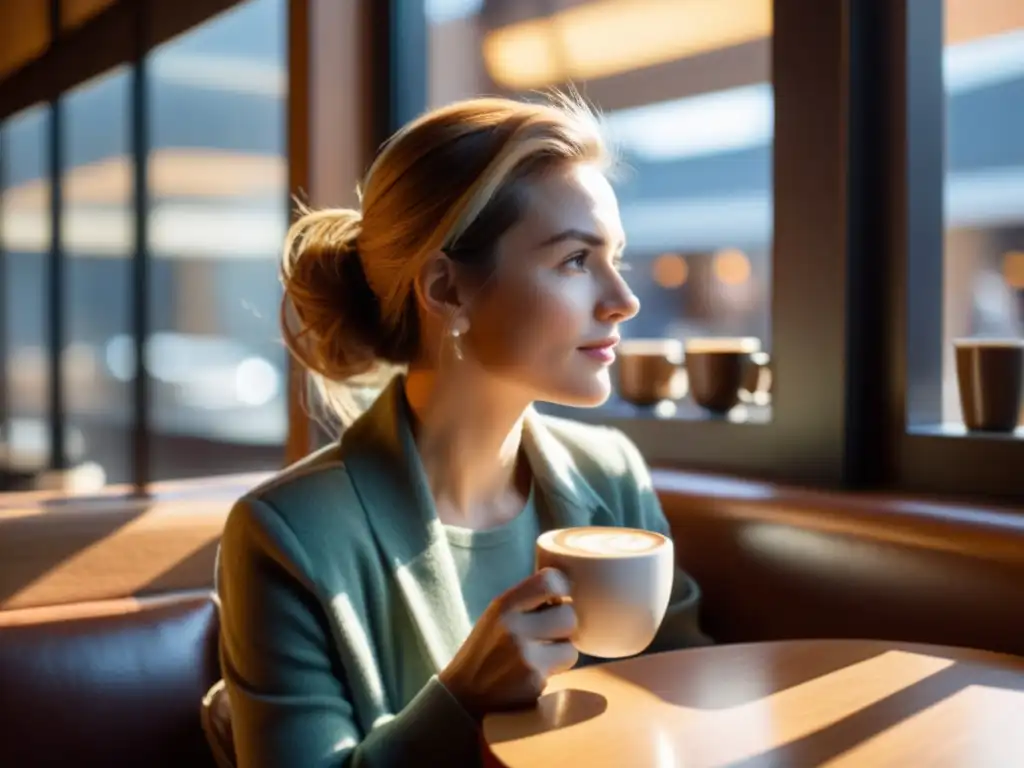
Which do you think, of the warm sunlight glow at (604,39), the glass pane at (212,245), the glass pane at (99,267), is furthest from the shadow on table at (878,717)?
the glass pane at (99,267)

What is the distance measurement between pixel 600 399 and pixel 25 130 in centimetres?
534

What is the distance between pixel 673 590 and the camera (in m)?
1.48

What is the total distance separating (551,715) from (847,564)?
59 cm

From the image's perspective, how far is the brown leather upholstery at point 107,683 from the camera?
137cm

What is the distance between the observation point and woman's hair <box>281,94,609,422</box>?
121 cm

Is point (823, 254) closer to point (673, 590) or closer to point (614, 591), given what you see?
point (673, 590)

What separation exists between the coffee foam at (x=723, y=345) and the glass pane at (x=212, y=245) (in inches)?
68.1

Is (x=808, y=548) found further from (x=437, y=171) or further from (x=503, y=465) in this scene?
(x=437, y=171)

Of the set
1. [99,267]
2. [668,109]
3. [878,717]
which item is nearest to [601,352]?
[878,717]

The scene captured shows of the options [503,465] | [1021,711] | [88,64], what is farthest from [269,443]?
[1021,711]

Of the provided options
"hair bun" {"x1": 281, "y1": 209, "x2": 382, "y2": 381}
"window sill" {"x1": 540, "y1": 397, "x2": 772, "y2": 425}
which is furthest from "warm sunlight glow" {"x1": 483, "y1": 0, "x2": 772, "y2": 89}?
"hair bun" {"x1": 281, "y1": 209, "x2": 382, "y2": 381}

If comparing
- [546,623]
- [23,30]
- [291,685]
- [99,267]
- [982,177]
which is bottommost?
[291,685]

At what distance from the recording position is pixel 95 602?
1.52 metres

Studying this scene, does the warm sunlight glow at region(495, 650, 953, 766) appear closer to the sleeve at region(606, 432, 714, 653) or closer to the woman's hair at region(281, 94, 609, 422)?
the sleeve at region(606, 432, 714, 653)
